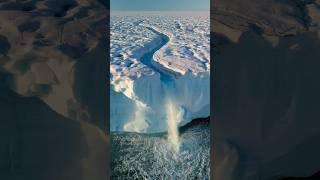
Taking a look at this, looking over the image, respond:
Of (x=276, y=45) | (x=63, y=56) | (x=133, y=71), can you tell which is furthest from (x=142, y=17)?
(x=276, y=45)

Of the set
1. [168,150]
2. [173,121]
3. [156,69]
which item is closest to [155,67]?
[156,69]

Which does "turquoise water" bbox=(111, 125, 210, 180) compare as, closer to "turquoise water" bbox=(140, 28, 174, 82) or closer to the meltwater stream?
the meltwater stream

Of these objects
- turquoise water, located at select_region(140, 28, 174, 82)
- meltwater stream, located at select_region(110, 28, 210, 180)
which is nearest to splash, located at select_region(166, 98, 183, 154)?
meltwater stream, located at select_region(110, 28, 210, 180)

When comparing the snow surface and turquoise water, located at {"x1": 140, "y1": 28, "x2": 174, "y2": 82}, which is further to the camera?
turquoise water, located at {"x1": 140, "y1": 28, "x2": 174, "y2": 82}

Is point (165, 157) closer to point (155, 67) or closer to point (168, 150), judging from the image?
point (168, 150)

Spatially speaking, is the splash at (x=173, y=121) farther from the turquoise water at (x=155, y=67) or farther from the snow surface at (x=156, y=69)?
the turquoise water at (x=155, y=67)

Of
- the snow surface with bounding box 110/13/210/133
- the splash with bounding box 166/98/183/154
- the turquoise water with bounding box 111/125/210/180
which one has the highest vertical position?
the snow surface with bounding box 110/13/210/133

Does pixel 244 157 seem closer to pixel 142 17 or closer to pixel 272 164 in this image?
pixel 272 164
